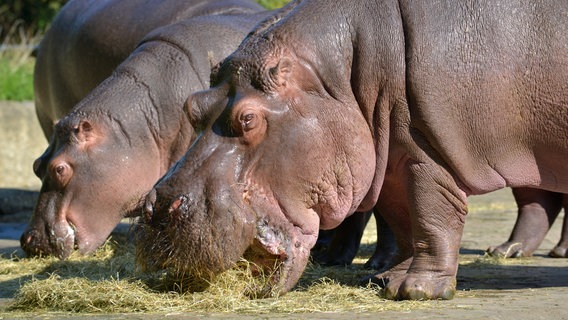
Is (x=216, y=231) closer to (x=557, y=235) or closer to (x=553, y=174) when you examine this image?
(x=553, y=174)

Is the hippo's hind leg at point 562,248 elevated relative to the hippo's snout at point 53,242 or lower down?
elevated

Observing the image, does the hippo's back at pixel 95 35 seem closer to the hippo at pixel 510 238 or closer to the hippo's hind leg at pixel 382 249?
the hippo at pixel 510 238

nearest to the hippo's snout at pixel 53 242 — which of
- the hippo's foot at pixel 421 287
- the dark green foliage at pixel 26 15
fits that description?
the hippo's foot at pixel 421 287

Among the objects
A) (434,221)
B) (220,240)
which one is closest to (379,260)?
(434,221)

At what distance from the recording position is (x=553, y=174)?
4.38m

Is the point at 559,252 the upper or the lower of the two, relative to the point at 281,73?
lower

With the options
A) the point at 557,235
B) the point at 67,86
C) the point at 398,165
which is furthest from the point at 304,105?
the point at 67,86

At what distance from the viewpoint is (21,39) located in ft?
54.8

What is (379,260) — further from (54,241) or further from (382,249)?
(54,241)

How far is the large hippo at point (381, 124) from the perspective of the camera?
4125 millimetres

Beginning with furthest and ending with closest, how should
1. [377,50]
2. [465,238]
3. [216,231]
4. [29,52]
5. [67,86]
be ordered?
[29,52] < [67,86] < [465,238] < [377,50] < [216,231]

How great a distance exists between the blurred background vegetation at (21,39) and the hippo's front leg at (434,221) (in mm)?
8954

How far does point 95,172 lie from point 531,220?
2.50 metres

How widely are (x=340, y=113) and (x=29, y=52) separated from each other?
35.6 feet
